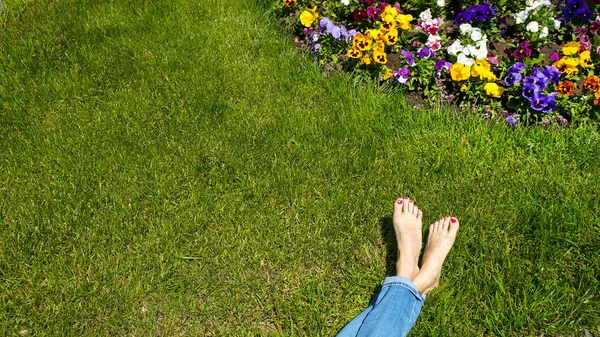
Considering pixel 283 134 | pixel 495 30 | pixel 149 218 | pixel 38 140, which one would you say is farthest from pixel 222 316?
pixel 495 30

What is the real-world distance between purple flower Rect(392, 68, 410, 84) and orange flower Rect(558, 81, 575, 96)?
3.03ft

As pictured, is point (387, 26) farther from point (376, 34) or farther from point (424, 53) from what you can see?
point (424, 53)

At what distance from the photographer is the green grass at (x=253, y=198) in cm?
224

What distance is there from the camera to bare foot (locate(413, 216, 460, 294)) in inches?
88.6

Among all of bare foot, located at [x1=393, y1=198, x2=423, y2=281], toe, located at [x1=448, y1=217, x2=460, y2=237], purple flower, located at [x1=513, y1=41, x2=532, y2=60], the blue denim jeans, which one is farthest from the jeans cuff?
purple flower, located at [x1=513, y1=41, x2=532, y2=60]

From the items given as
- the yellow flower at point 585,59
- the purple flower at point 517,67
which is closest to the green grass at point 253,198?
the purple flower at point 517,67

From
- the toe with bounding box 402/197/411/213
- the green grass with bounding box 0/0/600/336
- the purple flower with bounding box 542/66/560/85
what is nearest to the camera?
the green grass with bounding box 0/0/600/336

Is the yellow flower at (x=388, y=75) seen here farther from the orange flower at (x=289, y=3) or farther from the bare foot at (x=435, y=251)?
the bare foot at (x=435, y=251)

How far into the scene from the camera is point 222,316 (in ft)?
7.39

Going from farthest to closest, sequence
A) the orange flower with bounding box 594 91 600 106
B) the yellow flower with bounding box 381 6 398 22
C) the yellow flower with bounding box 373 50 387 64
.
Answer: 1. the yellow flower with bounding box 381 6 398 22
2. the yellow flower with bounding box 373 50 387 64
3. the orange flower with bounding box 594 91 600 106

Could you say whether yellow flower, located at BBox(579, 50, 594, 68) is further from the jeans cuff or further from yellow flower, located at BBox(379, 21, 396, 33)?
the jeans cuff

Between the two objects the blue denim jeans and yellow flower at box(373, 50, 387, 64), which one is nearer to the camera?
the blue denim jeans

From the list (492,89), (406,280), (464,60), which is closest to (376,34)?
(464,60)

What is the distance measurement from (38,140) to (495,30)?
317 cm
